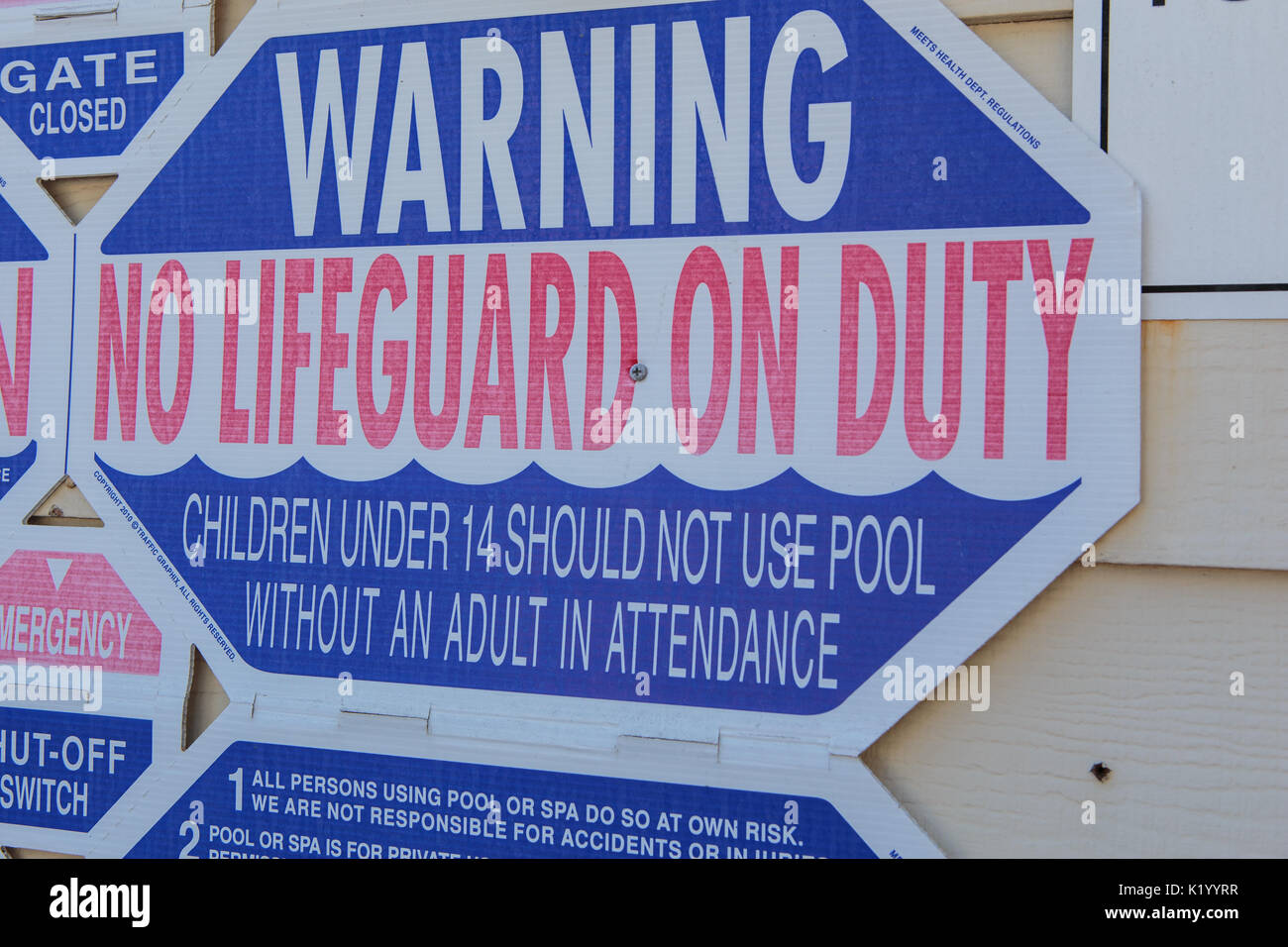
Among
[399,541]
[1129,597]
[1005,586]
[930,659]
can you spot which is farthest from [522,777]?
[1129,597]

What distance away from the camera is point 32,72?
1.70 meters

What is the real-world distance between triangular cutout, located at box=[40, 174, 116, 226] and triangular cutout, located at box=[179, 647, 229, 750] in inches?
30.1

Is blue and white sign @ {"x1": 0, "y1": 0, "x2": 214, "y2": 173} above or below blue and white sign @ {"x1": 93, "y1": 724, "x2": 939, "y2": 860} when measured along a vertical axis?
above

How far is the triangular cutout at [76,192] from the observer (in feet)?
5.50

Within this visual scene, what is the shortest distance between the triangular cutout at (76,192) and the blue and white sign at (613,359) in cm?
6

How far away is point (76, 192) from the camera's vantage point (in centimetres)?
169

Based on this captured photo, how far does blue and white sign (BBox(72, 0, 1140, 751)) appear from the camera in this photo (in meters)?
1.29

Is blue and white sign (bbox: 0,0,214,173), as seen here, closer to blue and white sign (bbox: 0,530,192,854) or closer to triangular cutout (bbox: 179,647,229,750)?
blue and white sign (bbox: 0,530,192,854)

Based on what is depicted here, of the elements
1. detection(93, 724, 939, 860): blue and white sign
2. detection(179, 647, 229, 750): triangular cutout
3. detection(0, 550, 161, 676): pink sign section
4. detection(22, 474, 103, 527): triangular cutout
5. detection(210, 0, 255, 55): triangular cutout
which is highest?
detection(210, 0, 255, 55): triangular cutout

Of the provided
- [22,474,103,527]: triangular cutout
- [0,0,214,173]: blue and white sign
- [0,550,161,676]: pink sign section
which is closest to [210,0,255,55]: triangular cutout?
[0,0,214,173]: blue and white sign

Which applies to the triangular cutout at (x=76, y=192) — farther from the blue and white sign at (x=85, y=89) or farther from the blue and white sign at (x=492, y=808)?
the blue and white sign at (x=492, y=808)

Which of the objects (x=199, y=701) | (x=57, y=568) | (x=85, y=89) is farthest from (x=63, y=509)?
(x=85, y=89)

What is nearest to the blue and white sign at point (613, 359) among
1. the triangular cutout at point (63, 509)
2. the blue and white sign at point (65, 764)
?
the triangular cutout at point (63, 509)

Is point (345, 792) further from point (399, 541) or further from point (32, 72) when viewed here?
point (32, 72)
